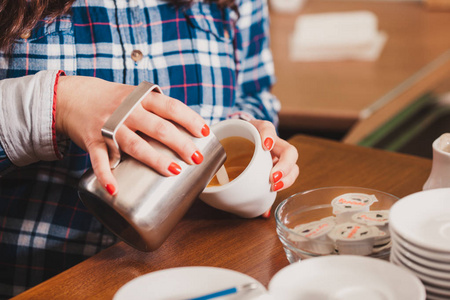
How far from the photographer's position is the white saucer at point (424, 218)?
54 centimetres

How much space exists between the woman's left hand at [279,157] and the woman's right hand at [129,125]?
0.12m

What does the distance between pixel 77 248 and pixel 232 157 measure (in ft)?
1.13

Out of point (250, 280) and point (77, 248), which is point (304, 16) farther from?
point (250, 280)

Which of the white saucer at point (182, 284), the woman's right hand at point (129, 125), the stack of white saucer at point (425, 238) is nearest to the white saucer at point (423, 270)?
the stack of white saucer at point (425, 238)

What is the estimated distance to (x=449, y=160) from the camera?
2.22ft

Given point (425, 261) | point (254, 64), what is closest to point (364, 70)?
point (254, 64)

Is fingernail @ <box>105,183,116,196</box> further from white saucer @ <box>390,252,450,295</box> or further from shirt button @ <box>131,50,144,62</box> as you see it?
shirt button @ <box>131,50,144,62</box>

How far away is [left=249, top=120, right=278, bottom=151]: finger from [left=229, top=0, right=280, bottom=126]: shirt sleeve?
36cm

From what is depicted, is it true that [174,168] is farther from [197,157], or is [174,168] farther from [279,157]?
[279,157]

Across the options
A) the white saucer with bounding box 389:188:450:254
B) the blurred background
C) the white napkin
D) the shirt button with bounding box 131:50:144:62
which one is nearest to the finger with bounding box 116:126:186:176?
the white saucer with bounding box 389:188:450:254

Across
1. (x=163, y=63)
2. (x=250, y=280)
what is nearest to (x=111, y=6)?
(x=163, y=63)

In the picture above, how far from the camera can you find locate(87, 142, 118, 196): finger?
596 millimetres

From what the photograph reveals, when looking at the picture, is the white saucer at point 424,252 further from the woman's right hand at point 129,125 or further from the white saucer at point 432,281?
the woman's right hand at point 129,125

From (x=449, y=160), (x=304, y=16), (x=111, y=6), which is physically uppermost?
(x=111, y=6)
